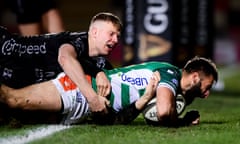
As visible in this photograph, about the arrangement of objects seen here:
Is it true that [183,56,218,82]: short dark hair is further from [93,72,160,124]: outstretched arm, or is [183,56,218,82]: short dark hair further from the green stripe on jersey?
the green stripe on jersey

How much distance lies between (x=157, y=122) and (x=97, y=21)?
0.89 m

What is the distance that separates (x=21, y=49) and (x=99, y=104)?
83 cm

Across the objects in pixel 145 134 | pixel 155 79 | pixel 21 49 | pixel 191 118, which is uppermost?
pixel 21 49

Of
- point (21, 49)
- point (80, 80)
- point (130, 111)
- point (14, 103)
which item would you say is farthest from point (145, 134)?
point (21, 49)

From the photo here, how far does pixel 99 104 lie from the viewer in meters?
6.29

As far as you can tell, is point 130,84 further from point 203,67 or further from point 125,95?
point 203,67

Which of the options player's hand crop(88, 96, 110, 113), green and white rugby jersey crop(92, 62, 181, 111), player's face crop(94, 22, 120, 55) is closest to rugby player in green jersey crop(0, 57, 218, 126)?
green and white rugby jersey crop(92, 62, 181, 111)

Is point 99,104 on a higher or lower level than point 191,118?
higher

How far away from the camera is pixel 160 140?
230 inches

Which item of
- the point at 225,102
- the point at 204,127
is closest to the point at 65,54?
the point at 204,127

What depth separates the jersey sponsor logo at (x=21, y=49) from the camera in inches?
261

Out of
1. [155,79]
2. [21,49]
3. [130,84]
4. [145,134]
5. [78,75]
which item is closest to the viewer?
[145,134]

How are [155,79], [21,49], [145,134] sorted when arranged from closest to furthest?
[145,134] → [155,79] → [21,49]

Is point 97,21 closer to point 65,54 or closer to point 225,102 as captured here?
point 65,54
